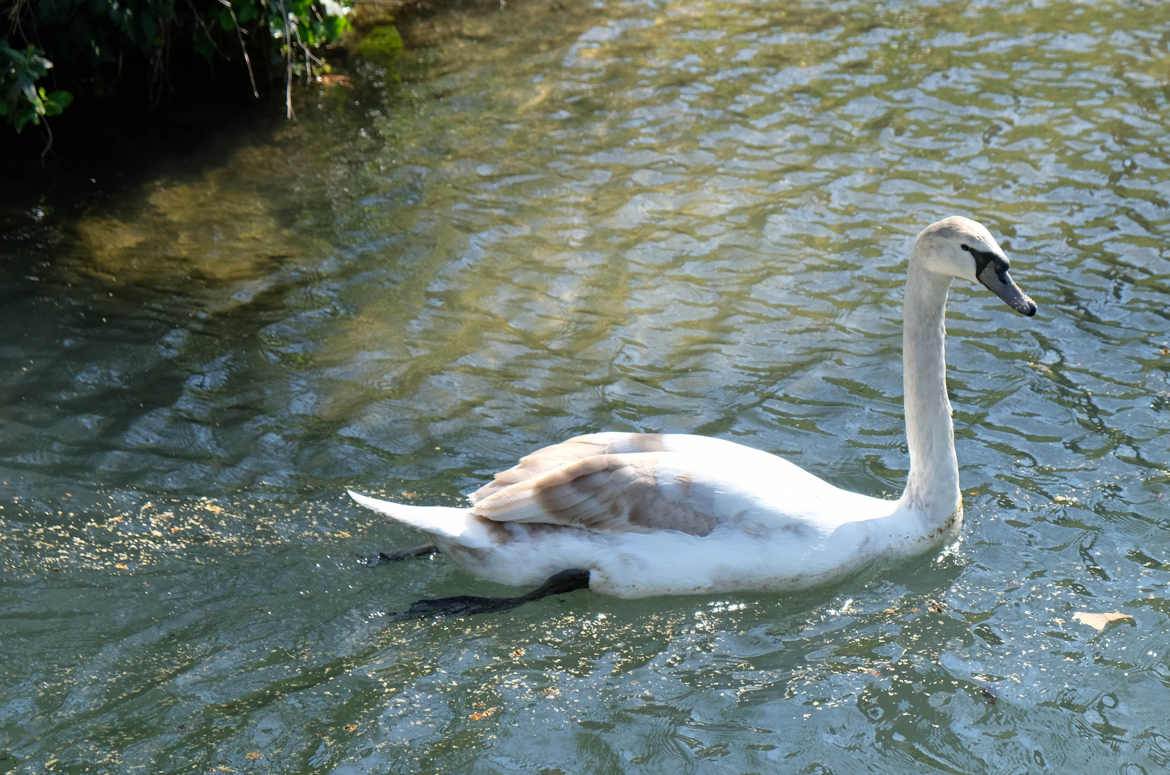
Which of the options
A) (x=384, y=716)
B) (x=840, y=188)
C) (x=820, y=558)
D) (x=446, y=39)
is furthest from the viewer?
(x=446, y=39)

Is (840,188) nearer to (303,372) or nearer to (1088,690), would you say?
(303,372)

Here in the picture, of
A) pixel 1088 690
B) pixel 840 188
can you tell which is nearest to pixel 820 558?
pixel 1088 690

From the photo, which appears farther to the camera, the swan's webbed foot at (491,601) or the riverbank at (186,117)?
the riverbank at (186,117)

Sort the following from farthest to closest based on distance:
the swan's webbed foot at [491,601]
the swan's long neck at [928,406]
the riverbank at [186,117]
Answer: the riverbank at [186,117] < the swan's long neck at [928,406] < the swan's webbed foot at [491,601]

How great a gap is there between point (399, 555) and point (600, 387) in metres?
1.67

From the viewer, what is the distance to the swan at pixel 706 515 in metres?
4.85

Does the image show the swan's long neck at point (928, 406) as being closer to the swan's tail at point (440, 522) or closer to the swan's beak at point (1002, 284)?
the swan's beak at point (1002, 284)

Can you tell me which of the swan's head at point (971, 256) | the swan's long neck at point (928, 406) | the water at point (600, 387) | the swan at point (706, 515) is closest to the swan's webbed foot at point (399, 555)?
the water at point (600, 387)

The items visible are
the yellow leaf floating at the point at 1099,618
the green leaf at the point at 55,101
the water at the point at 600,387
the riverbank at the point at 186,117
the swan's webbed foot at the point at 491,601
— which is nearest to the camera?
the water at the point at 600,387

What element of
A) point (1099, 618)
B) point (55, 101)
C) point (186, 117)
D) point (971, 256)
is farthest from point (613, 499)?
point (186, 117)

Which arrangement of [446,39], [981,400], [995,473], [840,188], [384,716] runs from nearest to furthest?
[384,716], [995,473], [981,400], [840,188], [446,39]

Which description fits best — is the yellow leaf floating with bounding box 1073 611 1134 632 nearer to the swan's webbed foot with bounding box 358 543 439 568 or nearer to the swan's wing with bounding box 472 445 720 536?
the swan's wing with bounding box 472 445 720 536

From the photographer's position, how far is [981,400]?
6227mm

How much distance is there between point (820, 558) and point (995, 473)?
51.2 inches
